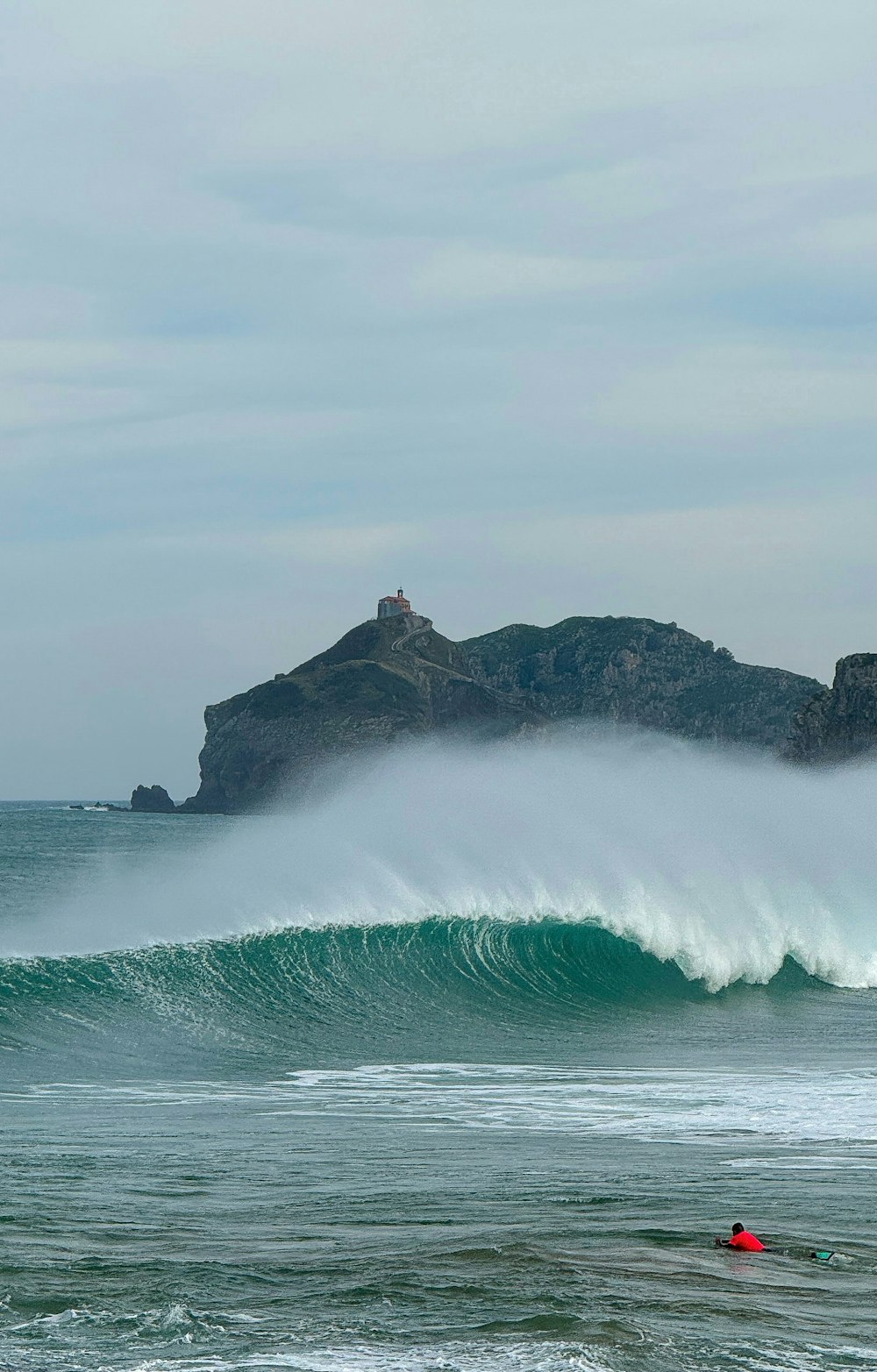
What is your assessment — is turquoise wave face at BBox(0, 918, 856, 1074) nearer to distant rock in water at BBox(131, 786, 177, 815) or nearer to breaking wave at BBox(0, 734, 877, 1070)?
breaking wave at BBox(0, 734, 877, 1070)

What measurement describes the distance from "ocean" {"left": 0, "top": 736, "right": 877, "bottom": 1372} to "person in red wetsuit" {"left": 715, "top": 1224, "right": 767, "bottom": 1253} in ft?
0.41

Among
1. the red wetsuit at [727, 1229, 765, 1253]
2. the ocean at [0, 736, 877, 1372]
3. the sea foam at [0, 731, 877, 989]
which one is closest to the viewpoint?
the ocean at [0, 736, 877, 1372]

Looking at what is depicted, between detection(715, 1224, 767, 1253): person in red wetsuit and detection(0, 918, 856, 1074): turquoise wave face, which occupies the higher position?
detection(715, 1224, 767, 1253): person in red wetsuit

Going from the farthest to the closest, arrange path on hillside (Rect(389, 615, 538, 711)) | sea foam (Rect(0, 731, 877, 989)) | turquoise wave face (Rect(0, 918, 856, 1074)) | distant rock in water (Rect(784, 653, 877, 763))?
path on hillside (Rect(389, 615, 538, 711)) → distant rock in water (Rect(784, 653, 877, 763)) → sea foam (Rect(0, 731, 877, 989)) → turquoise wave face (Rect(0, 918, 856, 1074))

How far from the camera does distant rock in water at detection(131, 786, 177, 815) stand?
196000 mm

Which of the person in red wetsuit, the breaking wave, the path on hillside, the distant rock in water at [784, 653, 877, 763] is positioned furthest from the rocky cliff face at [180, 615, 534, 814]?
the person in red wetsuit

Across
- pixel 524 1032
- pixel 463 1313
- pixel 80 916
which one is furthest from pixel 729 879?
pixel 463 1313

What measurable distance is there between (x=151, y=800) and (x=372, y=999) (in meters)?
177

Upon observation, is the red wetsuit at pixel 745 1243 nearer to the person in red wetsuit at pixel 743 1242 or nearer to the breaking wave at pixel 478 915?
the person in red wetsuit at pixel 743 1242

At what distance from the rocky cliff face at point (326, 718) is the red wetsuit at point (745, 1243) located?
156 metres

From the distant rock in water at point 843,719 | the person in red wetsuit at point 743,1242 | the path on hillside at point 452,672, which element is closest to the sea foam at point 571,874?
the person in red wetsuit at point 743,1242

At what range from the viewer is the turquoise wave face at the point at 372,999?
67.1ft

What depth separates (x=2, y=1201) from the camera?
1116 cm

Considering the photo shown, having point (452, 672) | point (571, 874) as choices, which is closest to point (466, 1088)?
point (571, 874)
